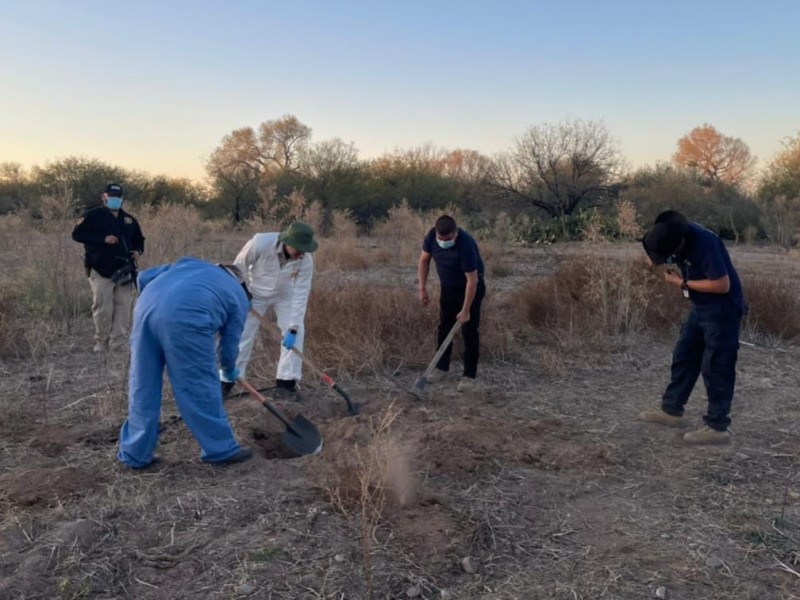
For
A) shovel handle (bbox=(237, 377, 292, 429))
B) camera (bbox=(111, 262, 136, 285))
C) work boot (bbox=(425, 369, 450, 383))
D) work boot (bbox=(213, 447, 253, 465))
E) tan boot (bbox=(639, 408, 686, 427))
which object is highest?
camera (bbox=(111, 262, 136, 285))

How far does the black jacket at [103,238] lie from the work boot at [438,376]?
3.17 metres

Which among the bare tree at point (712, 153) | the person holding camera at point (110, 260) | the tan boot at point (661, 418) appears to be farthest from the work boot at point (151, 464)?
the bare tree at point (712, 153)

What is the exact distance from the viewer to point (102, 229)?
6562 mm

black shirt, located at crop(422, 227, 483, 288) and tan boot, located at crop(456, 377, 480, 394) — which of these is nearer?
black shirt, located at crop(422, 227, 483, 288)

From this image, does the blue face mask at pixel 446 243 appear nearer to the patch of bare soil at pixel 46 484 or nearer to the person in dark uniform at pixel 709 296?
the person in dark uniform at pixel 709 296

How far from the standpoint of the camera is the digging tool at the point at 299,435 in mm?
4203

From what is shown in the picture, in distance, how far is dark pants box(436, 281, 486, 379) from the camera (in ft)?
19.1

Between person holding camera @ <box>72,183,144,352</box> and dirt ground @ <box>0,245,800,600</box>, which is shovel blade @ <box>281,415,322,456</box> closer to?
dirt ground @ <box>0,245,800,600</box>

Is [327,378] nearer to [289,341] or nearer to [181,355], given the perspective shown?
[289,341]

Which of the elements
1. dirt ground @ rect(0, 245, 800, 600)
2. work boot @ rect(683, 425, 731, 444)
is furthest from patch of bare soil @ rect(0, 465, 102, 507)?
work boot @ rect(683, 425, 731, 444)

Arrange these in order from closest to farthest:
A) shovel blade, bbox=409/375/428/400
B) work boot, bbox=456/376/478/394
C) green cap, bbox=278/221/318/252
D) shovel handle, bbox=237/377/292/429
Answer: shovel handle, bbox=237/377/292/429 → green cap, bbox=278/221/318/252 → shovel blade, bbox=409/375/428/400 → work boot, bbox=456/376/478/394

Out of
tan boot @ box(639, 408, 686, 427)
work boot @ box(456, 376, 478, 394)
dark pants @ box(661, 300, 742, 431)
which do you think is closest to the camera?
dark pants @ box(661, 300, 742, 431)

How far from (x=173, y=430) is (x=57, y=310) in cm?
425

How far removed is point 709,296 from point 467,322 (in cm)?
201
